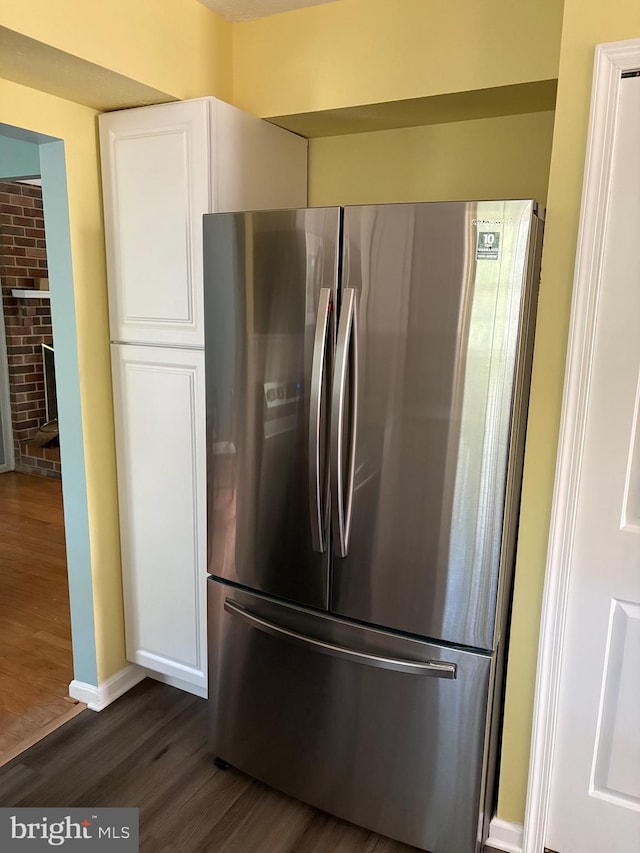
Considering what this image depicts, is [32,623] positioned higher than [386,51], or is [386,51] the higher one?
[386,51]


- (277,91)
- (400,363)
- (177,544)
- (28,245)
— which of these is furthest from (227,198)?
(28,245)

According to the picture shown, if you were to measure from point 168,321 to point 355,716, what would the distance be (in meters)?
1.36

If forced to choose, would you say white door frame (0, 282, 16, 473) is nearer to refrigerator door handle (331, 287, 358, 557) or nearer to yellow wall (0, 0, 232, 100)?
yellow wall (0, 0, 232, 100)

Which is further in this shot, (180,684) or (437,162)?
(180,684)

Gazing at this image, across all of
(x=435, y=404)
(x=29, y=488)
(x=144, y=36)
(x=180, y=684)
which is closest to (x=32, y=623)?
(x=180, y=684)

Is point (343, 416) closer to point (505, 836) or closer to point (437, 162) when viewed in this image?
point (437, 162)

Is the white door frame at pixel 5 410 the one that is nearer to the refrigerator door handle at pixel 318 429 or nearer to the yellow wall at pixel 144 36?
the yellow wall at pixel 144 36

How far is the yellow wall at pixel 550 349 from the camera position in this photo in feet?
4.92

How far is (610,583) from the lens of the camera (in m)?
1.67

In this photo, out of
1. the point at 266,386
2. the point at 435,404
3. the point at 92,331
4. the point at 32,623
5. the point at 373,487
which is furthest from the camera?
the point at 32,623

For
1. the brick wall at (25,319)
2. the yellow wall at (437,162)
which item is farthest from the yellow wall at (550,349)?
the brick wall at (25,319)

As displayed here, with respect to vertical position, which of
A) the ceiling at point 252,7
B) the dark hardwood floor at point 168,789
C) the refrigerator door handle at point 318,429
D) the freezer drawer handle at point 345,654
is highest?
the ceiling at point 252,7

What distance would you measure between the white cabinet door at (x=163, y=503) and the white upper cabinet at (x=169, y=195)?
4.8 inches

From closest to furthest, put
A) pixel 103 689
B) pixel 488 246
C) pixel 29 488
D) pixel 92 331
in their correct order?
1. pixel 488 246
2. pixel 92 331
3. pixel 103 689
4. pixel 29 488
